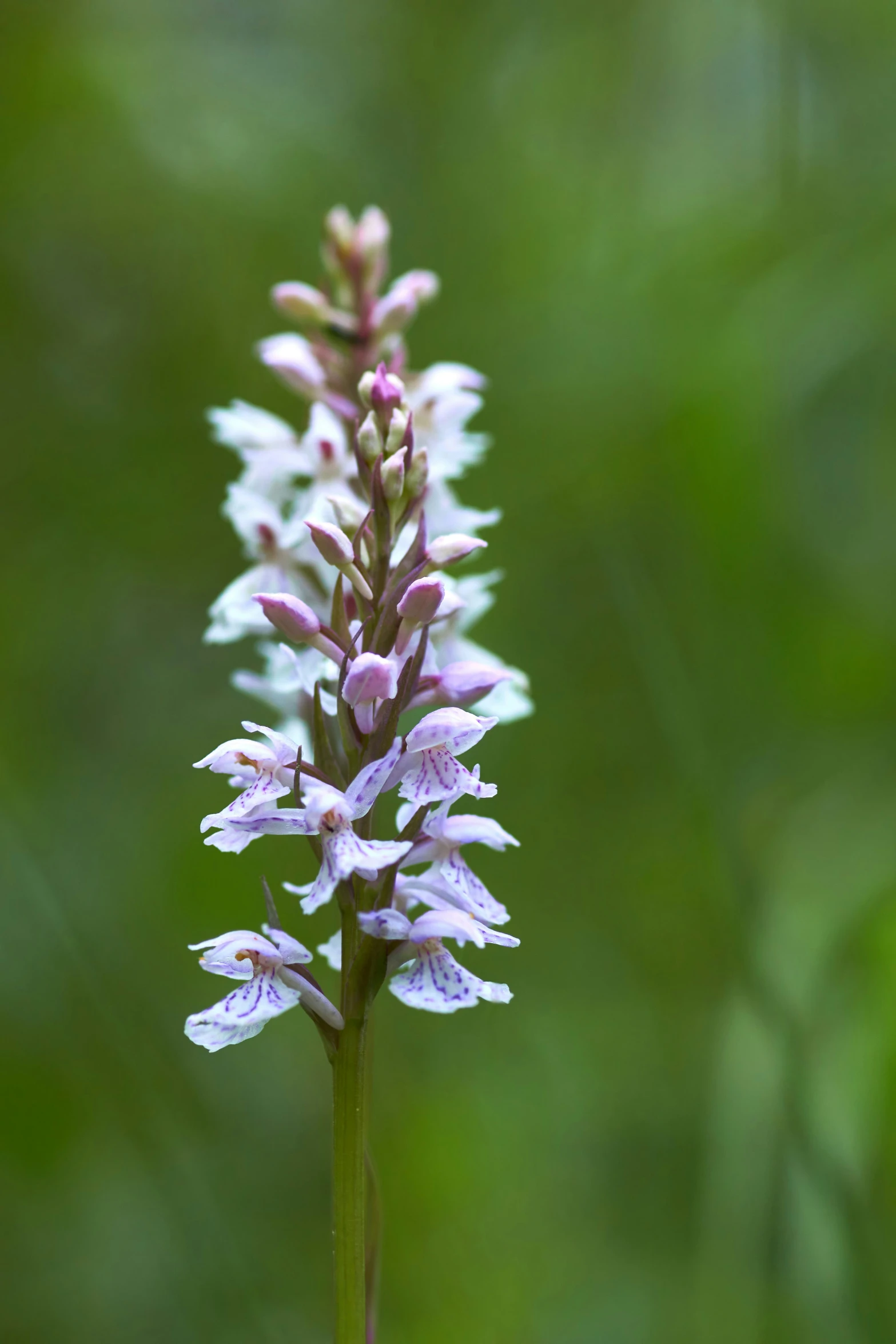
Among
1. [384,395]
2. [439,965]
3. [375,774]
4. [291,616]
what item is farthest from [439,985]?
[384,395]

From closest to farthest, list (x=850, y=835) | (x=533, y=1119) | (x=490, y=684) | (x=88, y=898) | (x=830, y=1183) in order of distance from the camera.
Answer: (x=490, y=684)
(x=830, y=1183)
(x=850, y=835)
(x=533, y=1119)
(x=88, y=898)

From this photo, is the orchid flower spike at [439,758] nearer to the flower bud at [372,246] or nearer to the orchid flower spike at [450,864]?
the orchid flower spike at [450,864]

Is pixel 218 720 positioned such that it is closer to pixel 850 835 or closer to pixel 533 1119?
pixel 533 1119

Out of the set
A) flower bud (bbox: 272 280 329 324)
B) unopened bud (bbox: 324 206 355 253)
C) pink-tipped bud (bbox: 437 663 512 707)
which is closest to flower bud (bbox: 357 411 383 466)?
pink-tipped bud (bbox: 437 663 512 707)

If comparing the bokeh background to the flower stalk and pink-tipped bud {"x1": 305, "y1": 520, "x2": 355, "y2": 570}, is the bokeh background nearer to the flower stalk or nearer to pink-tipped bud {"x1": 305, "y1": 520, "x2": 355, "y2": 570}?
the flower stalk

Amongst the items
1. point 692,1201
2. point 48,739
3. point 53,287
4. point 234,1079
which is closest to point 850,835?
point 692,1201

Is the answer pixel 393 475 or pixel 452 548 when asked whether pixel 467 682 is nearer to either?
pixel 452 548
